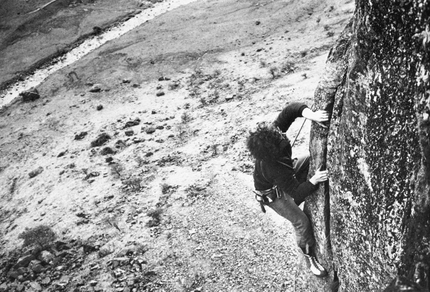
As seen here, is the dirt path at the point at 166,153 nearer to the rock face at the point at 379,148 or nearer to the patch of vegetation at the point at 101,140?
the patch of vegetation at the point at 101,140

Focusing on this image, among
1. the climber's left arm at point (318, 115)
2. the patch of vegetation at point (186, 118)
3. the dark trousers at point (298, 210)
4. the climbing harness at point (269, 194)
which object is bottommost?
the patch of vegetation at point (186, 118)

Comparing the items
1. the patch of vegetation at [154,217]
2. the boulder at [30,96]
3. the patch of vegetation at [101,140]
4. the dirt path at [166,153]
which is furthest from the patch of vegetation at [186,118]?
the boulder at [30,96]

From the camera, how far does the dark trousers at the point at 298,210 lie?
6730 millimetres

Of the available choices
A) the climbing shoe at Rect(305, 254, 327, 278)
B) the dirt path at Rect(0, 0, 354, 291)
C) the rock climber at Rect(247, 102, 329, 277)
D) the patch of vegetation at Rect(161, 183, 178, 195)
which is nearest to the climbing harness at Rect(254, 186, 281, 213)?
the rock climber at Rect(247, 102, 329, 277)

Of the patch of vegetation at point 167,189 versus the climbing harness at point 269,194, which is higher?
the climbing harness at point 269,194

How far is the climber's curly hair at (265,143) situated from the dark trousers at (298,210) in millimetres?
1098

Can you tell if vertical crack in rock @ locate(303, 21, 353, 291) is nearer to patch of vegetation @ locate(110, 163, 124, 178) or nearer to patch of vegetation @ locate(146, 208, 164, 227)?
patch of vegetation @ locate(146, 208, 164, 227)

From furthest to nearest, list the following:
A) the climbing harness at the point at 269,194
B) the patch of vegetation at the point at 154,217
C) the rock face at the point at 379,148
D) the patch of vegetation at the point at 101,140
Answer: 1. the patch of vegetation at the point at 101,140
2. the patch of vegetation at the point at 154,217
3. the climbing harness at the point at 269,194
4. the rock face at the point at 379,148

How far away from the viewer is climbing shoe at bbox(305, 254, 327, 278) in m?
6.86

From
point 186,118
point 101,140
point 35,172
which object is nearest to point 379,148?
point 186,118

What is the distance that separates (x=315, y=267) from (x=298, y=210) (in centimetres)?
119

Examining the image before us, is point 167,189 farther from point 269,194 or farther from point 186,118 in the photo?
point 269,194

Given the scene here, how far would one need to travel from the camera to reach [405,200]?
422 cm

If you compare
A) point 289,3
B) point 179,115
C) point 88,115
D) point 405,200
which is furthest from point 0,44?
point 405,200
